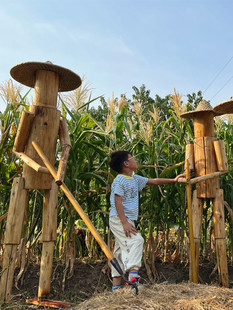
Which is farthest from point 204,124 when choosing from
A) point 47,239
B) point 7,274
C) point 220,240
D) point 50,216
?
point 7,274

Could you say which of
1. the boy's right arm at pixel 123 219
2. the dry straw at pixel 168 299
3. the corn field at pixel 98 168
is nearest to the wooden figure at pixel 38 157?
the corn field at pixel 98 168

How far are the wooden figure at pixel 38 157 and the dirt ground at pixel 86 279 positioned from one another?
0.41m

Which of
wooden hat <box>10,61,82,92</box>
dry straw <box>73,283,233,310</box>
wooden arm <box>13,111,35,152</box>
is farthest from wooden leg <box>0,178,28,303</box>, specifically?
wooden hat <box>10,61,82,92</box>

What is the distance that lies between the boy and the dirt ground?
56cm

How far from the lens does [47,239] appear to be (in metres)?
2.73

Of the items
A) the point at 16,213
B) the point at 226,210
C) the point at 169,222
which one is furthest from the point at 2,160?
the point at 226,210

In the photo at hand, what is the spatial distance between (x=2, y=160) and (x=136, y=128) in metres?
1.52

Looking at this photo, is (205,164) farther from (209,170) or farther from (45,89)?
(45,89)

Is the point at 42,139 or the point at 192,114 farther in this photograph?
the point at 192,114

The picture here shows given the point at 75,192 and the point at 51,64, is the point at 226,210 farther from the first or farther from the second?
the point at 51,64

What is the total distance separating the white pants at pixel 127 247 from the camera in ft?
8.45

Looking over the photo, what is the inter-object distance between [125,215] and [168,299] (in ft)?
2.99

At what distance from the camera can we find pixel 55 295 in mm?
3074

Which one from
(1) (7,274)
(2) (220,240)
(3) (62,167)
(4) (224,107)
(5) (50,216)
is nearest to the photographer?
(3) (62,167)
